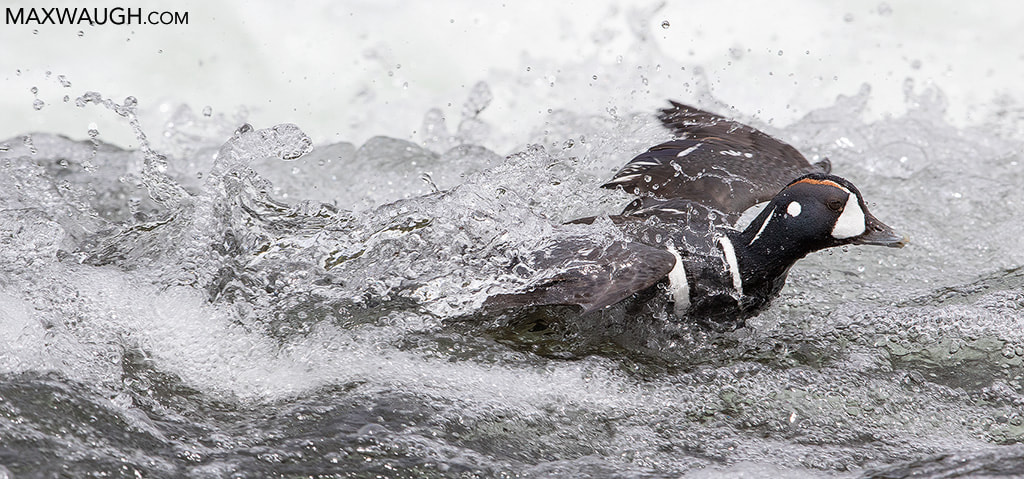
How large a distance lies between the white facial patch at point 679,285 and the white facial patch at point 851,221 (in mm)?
516

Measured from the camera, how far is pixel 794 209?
3312 mm

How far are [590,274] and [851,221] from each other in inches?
35.4

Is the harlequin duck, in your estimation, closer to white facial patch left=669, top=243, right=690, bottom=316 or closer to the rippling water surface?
white facial patch left=669, top=243, right=690, bottom=316

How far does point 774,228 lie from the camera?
335 centimetres

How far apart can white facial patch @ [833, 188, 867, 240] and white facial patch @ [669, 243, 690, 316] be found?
52 cm

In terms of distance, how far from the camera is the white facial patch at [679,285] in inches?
129

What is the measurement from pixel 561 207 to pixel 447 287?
0.77 metres

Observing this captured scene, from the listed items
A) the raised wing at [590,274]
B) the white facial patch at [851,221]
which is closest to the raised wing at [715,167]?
the white facial patch at [851,221]

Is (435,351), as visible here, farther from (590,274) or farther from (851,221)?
(851,221)

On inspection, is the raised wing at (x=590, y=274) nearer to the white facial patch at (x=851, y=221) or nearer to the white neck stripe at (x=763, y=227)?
the white neck stripe at (x=763, y=227)

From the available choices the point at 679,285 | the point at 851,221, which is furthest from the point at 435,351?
the point at 851,221

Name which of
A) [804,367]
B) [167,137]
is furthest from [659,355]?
[167,137]

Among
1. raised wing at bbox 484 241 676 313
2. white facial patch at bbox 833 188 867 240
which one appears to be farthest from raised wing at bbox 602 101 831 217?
raised wing at bbox 484 241 676 313

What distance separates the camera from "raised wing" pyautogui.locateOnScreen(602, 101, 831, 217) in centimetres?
385
